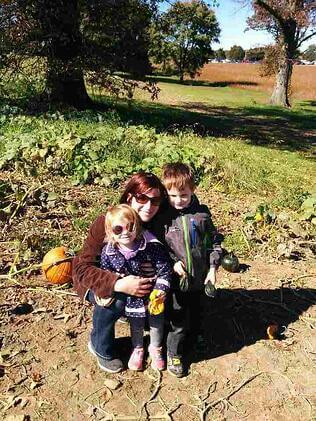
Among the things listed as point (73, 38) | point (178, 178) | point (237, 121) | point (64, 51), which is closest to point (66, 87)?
point (64, 51)

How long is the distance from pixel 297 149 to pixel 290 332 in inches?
325

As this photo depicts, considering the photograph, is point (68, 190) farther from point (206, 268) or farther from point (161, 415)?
point (161, 415)

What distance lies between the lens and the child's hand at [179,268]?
3240 mm

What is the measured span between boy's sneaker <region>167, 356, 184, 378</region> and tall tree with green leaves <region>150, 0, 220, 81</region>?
37474mm

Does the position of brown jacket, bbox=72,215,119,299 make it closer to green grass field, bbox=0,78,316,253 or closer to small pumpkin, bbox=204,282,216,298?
small pumpkin, bbox=204,282,216,298

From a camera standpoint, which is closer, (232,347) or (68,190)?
(232,347)

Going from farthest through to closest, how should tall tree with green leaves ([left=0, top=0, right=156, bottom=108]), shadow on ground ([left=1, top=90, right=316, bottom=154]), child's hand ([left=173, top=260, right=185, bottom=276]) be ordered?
shadow on ground ([left=1, top=90, right=316, bottom=154]) → tall tree with green leaves ([left=0, top=0, right=156, bottom=108]) → child's hand ([left=173, top=260, right=185, bottom=276])

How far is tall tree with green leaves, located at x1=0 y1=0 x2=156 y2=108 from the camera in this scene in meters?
11.9

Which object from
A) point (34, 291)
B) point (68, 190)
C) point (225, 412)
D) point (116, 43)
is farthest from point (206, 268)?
point (116, 43)

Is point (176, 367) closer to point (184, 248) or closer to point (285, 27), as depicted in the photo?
point (184, 248)

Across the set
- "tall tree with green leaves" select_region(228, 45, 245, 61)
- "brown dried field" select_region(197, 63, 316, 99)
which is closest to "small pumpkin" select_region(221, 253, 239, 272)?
"brown dried field" select_region(197, 63, 316, 99)

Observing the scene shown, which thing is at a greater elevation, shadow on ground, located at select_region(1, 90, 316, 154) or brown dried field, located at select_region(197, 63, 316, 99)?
shadow on ground, located at select_region(1, 90, 316, 154)

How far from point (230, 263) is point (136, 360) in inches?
68.1

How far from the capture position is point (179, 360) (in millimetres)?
3451
